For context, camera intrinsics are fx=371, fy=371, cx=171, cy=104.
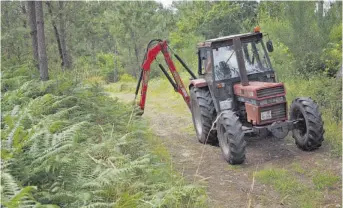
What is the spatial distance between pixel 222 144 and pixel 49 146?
3.56m

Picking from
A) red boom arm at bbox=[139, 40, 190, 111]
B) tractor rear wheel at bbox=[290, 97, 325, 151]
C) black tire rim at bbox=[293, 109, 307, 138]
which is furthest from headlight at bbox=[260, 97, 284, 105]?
red boom arm at bbox=[139, 40, 190, 111]

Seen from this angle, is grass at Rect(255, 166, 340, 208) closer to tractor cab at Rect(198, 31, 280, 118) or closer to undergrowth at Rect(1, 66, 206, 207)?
undergrowth at Rect(1, 66, 206, 207)

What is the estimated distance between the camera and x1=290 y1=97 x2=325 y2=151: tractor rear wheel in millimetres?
6508

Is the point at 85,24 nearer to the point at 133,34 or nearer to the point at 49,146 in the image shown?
the point at 133,34

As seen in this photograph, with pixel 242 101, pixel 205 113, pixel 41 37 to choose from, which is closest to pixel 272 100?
pixel 242 101

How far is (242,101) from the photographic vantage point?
722 cm

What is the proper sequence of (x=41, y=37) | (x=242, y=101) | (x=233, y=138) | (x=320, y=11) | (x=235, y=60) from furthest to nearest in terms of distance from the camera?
(x=320, y=11), (x=41, y=37), (x=235, y=60), (x=242, y=101), (x=233, y=138)

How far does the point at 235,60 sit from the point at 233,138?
1872mm

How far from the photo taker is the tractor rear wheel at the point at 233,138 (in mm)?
6297

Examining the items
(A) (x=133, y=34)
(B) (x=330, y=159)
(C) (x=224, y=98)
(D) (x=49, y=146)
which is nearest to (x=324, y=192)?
(B) (x=330, y=159)

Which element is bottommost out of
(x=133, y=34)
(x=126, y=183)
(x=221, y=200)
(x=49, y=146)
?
(x=221, y=200)

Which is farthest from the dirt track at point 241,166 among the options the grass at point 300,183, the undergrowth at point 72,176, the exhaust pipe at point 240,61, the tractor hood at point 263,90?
the exhaust pipe at point 240,61

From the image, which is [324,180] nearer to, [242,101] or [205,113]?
[242,101]

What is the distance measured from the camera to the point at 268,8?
24.2 metres
